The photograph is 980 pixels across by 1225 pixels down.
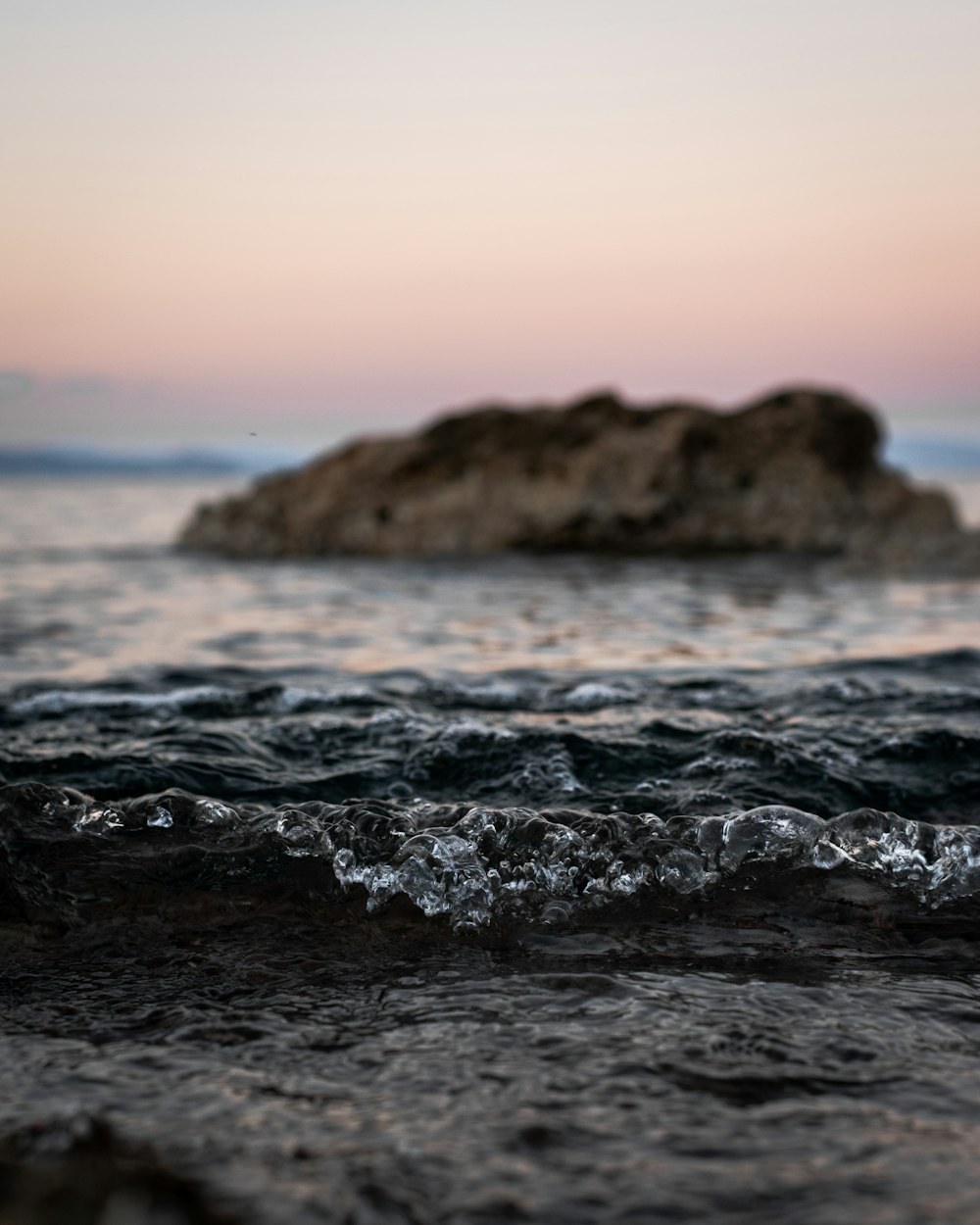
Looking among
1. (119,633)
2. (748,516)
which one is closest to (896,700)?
(119,633)

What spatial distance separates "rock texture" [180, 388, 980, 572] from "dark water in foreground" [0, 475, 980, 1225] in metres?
8.56

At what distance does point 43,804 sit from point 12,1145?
1.85 m

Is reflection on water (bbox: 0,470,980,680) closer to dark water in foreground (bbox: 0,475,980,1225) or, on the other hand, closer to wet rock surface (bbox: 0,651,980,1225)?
dark water in foreground (bbox: 0,475,980,1225)

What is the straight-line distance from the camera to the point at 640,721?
5.27m

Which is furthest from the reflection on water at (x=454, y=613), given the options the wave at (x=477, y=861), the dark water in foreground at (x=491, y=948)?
the wave at (x=477, y=861)

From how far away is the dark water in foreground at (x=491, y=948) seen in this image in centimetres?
188

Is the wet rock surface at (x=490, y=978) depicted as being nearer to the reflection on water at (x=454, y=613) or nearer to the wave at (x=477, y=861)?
the wave at (x=477, y=861)

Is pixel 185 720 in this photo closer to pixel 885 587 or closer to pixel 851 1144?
pixel 851 1144

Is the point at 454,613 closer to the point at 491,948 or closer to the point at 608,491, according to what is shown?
the point at 608,491

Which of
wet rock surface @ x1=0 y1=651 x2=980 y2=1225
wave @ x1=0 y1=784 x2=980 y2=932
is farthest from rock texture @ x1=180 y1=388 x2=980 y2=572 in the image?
wave @ x1=0 y1=784 x2=980 y2=932

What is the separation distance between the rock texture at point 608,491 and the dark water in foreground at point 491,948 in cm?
856

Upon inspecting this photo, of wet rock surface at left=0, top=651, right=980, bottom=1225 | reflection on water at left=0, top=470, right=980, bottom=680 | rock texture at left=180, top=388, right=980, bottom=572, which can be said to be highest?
rock texture at left=180, top=388, right=980, bottom=572

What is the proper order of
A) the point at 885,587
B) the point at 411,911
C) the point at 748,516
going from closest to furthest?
the point at 411,911
the point at 885,587
the point at 748,516

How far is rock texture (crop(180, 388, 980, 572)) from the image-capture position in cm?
1510
